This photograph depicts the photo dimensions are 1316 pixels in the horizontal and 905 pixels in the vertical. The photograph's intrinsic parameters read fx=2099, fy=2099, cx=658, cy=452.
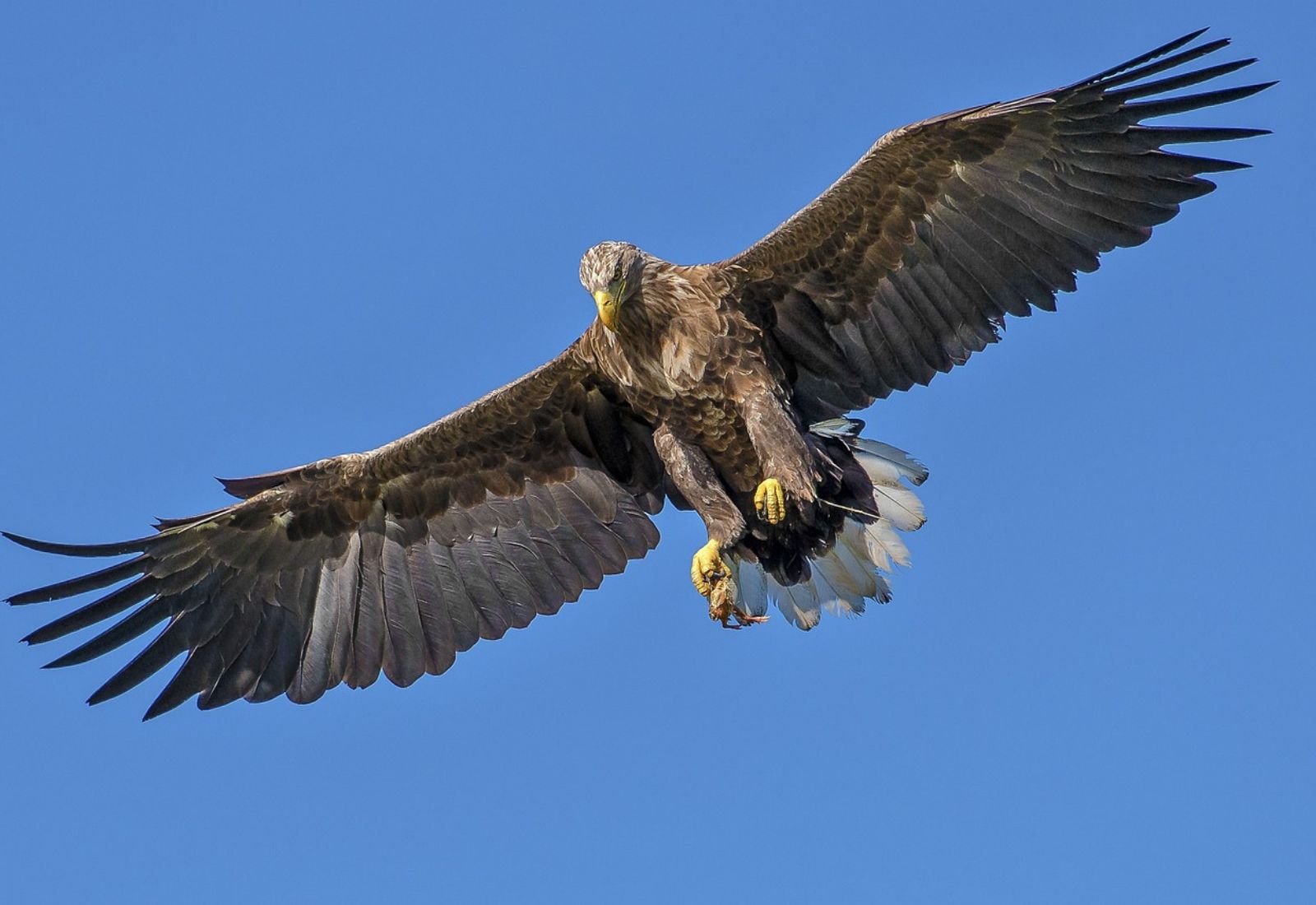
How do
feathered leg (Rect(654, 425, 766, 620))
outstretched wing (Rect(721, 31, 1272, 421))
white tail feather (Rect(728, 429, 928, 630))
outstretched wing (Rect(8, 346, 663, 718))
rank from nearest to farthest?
outstretched wing (Rect(721, 31, 1272, 421))
feathered leg (Rect(654, 425, 766, 620))
white tail feather (Rect(728, 429, 928, 630))
outstretched wing (Rect(8, 346, 663, 718))

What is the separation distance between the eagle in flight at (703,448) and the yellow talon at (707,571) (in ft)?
0.05

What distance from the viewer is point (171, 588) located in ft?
35.3

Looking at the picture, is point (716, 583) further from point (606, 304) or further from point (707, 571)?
point (606, 304)

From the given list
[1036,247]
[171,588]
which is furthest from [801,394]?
[171,588]

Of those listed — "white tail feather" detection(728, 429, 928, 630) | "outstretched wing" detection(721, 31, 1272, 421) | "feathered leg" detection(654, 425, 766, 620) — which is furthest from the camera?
"white tail feather" detection(728, 429, 928, 630)

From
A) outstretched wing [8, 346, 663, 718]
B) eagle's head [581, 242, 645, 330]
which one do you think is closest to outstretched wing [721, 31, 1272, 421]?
eagle's head [581, 242, 645, 330]

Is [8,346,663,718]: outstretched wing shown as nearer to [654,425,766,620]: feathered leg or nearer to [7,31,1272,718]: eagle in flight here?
[7,31,1272,718]: eagle in flight

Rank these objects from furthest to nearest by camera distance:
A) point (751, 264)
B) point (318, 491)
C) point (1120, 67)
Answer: point (318, 491)
point (751, 264)
point (1120, 67)

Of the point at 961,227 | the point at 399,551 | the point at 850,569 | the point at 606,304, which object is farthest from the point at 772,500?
the point at 399,551

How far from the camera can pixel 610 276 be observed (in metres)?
9.80

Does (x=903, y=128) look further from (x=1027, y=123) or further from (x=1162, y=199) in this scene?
(x=1162, y=199)

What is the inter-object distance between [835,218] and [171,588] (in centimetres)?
388

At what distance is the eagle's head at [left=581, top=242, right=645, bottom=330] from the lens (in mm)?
9797

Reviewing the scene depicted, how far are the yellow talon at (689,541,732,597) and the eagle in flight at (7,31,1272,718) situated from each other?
0.02 meters
